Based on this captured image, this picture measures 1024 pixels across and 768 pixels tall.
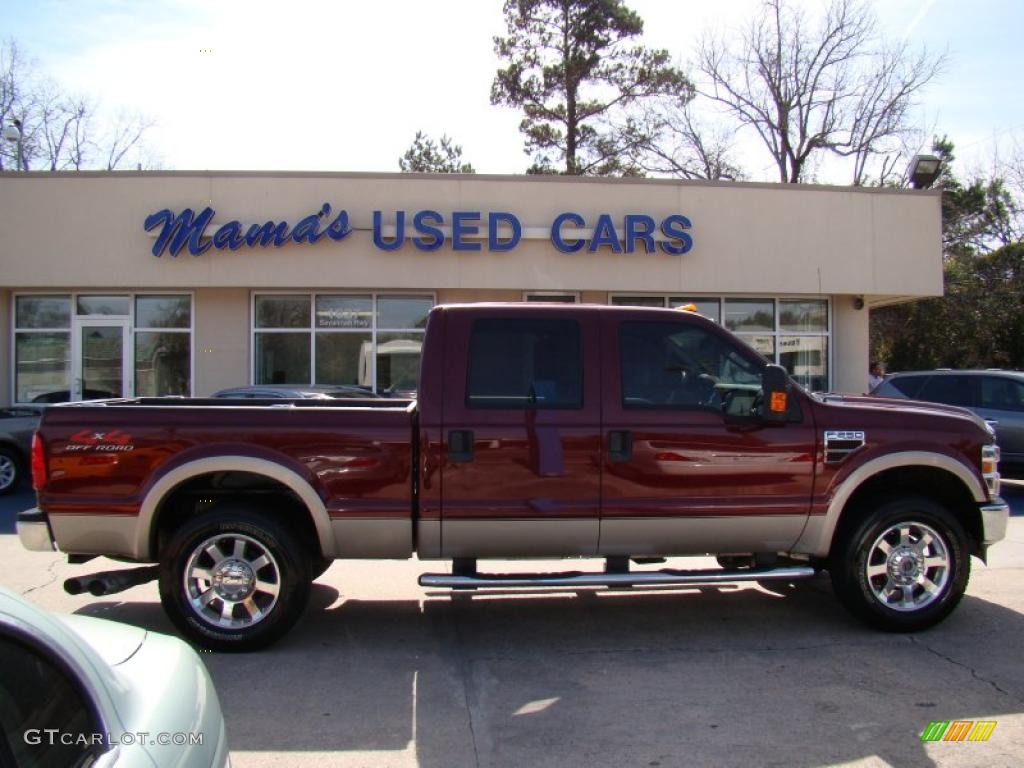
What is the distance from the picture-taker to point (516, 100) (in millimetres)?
30219

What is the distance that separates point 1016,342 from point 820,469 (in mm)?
28043

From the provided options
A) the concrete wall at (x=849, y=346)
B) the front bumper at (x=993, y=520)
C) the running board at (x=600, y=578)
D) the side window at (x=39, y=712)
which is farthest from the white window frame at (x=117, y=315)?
the side window at (x=39, y=712)

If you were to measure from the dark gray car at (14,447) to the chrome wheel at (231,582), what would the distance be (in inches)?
333

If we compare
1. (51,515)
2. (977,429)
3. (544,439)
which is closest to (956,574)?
(977,429)

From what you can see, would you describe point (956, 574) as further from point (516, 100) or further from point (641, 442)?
point (516, 100)

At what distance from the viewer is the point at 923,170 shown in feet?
55.8

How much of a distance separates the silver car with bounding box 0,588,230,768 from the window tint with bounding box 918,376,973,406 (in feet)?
40.1

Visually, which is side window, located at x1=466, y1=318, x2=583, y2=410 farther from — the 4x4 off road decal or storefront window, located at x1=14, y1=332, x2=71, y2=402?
storefront window, located at x1=14, y1=332, x2=71, y2=402

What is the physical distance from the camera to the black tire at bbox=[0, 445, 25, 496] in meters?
11.8

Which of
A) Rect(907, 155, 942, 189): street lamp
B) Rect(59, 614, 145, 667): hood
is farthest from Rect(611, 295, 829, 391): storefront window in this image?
Rect(59, 614, 145, 667): hood

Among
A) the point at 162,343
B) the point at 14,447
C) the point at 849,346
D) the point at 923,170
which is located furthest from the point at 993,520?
the point at 162,343

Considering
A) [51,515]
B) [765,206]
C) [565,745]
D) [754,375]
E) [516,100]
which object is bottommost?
[565,745]

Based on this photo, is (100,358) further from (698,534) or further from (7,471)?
(698,534)

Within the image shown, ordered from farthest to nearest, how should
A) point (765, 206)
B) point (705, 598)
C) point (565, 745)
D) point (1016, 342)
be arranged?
point (1016, 342) → point (765, 206) → point (705, 598) → point (565, 745)
